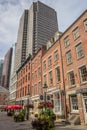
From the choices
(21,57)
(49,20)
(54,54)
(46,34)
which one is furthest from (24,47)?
(54,54)

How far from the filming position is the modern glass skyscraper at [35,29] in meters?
119

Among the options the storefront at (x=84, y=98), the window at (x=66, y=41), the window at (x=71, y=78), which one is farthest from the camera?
the window at (x=66, y=41)

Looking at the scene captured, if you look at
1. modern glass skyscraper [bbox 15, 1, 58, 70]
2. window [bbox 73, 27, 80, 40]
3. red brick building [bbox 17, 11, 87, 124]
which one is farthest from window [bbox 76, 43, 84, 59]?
modern glass skyscraper [bbox 15, 1, 58, 70]

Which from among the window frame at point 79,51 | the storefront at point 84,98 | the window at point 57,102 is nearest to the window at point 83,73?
the storefront at point 84,98

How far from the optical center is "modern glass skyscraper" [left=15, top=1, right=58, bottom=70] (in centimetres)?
11878

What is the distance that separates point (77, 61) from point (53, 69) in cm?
659

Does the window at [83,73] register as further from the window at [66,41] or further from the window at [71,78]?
the window at [66,41]

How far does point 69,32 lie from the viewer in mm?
21094

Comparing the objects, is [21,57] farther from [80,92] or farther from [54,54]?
[80,92]

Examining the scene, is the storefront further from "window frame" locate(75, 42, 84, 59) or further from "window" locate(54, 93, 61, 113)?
"window" locate(54, 93, 61, 113)

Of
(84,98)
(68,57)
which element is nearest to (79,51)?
(68,57)

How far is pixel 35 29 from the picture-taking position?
123 m

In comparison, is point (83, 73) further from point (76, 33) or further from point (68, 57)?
point (76, 33)

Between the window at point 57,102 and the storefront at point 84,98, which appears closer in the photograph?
the storefront at point 84,98
